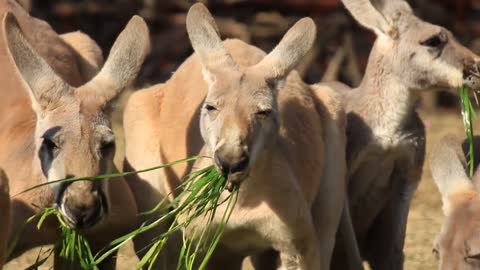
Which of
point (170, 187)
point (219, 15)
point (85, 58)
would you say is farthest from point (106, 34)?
point (170, 187)

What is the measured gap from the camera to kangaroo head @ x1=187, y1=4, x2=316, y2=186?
6133 mm

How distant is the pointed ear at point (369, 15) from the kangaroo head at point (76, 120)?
78.5 inches

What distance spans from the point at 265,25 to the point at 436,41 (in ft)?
22.3

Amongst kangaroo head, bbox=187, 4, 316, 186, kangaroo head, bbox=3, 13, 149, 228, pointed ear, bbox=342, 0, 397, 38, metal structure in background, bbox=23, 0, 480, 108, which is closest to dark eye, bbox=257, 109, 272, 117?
kangaroo head, bbox=187, 4, 316, 186

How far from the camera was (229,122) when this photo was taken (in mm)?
6211

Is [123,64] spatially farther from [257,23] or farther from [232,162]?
[257,23]

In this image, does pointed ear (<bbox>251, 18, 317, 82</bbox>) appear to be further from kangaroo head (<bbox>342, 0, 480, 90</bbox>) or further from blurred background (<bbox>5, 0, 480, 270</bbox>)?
blurred background (<bbox>5, 0, 480, 270</bbox>)

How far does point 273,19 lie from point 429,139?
2724 mm

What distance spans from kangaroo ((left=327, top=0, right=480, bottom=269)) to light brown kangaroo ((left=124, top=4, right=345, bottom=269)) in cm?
46

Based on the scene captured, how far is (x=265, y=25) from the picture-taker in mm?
14898

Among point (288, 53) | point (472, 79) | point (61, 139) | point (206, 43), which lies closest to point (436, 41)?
point (472, 79)

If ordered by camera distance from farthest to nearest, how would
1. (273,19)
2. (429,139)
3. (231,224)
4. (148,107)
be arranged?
1. (273,19)
2. (429,139)
3. (148,107)
4. (231,224)

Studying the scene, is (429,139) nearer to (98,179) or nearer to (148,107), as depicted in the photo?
(148,107)

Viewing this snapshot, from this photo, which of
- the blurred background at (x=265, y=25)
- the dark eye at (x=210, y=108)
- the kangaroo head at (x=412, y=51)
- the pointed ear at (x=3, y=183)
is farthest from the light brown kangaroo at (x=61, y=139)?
Result: the blurred background at (x=265, y=25)
